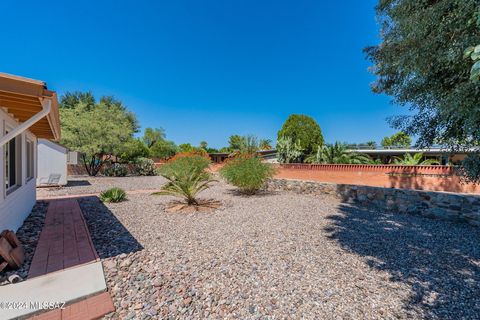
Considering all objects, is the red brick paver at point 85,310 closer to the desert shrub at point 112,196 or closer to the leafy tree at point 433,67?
the leafy tree at point 433,67

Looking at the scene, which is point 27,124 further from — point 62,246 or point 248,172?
point 248,172

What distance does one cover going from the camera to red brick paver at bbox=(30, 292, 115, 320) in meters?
2.18

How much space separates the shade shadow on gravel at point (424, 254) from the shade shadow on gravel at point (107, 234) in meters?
3.88

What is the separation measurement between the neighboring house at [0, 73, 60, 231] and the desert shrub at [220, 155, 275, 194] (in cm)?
655

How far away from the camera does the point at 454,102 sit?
3.66m

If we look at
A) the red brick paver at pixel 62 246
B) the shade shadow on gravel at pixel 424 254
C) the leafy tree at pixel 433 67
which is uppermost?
the leafy tree at pixel 433 67

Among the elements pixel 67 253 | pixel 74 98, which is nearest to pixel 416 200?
pixel 67 253

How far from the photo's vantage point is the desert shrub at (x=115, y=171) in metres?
18.5

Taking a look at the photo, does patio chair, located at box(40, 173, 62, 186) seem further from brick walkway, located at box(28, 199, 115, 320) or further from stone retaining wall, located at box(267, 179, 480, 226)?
stone retaining wall, located at box(267, 179, 480, 226)

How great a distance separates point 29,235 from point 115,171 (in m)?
15.4

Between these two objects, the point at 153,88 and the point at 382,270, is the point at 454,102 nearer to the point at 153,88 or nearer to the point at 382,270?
the point at 382,270

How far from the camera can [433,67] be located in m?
4.25

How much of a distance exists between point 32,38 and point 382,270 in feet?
47.4

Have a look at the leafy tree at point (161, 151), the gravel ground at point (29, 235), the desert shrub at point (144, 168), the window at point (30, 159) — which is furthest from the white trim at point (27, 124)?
the leafy tree at point (161, 151)
